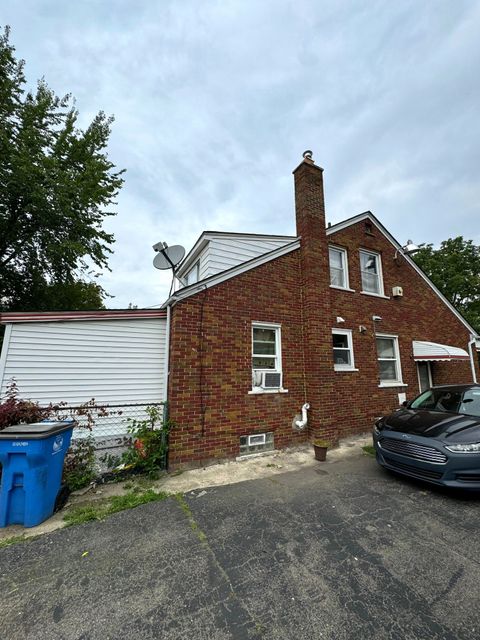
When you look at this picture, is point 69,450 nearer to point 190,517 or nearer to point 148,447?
point 148,447

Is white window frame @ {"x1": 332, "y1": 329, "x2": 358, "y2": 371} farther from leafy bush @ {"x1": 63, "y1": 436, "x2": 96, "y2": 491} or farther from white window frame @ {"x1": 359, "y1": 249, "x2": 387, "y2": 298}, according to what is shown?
leafy bush @ {"x1": 63, "y1": 436, "x2": 96, "y2": 491}

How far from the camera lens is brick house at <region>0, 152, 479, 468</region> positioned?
5211 millimetres

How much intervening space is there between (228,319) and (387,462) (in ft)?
12.9

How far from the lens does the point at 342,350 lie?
729 centimetres

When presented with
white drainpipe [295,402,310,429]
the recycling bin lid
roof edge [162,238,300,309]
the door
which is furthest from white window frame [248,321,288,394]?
the door

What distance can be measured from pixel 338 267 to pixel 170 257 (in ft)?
16.7

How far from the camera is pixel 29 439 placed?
3.10 meters

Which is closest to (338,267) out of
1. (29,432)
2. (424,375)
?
(424,375)

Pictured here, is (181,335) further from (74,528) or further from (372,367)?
(372,367)

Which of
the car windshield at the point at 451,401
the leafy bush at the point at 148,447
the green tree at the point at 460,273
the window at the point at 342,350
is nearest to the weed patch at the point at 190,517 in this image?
the leafy bush at the point at 148,447

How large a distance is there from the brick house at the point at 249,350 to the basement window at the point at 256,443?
0.08 ft

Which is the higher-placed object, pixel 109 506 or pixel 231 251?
pixel 231 251

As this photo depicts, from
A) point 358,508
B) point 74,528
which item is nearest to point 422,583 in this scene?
point 358,508

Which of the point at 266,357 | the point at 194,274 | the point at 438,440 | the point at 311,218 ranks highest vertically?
the point at 311,218
